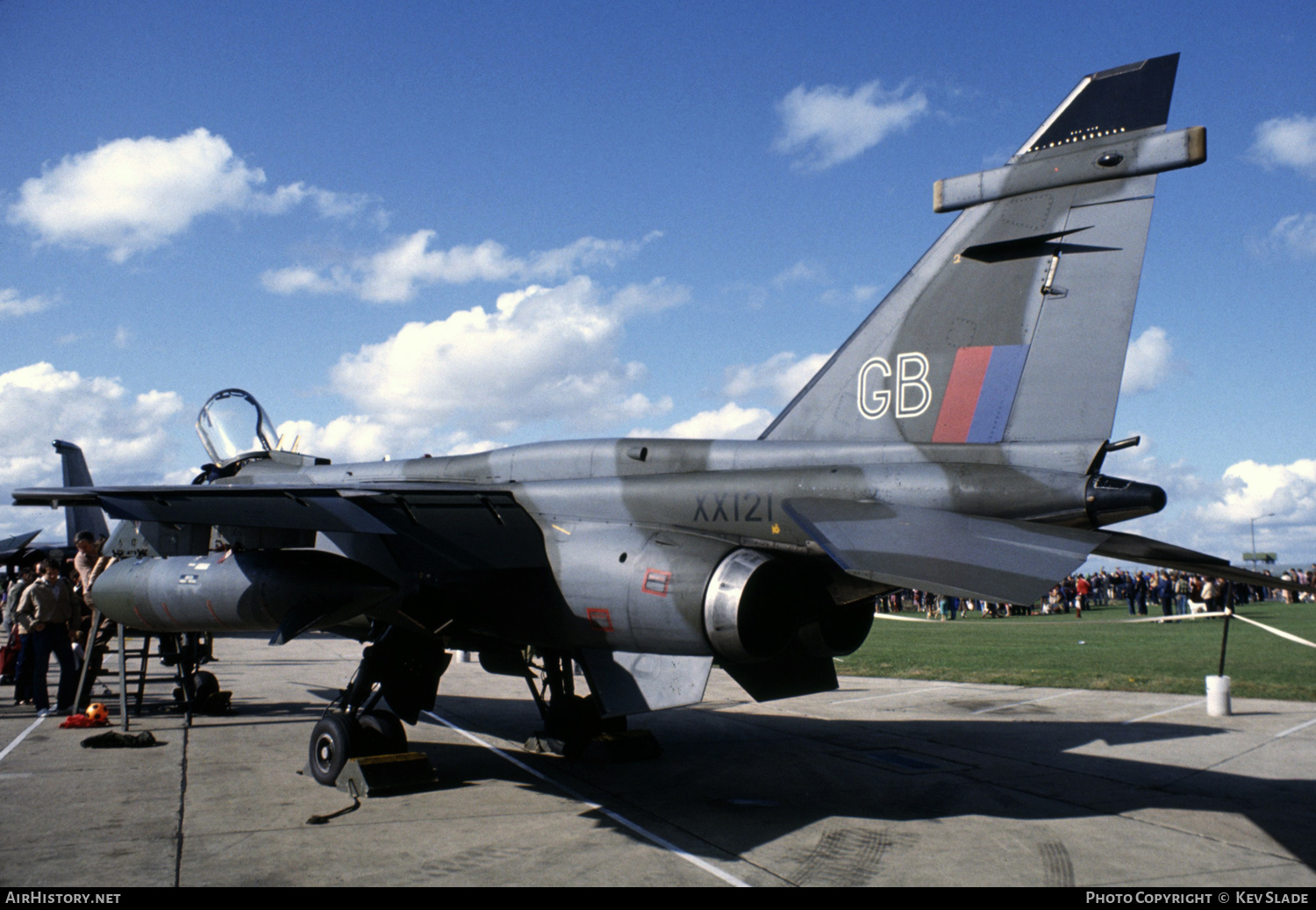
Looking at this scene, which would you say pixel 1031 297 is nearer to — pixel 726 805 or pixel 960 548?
pixel 960 548

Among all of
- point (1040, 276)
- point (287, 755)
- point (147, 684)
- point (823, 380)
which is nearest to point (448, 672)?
point (147, 684)

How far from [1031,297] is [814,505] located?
88.8 inches

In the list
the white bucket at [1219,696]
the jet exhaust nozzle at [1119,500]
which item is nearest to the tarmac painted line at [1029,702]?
the white bucket at [1219,696]

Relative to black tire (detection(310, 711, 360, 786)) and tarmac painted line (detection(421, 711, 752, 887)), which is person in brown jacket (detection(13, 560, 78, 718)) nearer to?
tarmac painted line (detection(421, 711, 752, 887))

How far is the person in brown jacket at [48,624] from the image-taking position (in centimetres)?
1127

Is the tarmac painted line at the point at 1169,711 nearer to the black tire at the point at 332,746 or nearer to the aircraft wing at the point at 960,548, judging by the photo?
the aircraft wing at the point at 960,548

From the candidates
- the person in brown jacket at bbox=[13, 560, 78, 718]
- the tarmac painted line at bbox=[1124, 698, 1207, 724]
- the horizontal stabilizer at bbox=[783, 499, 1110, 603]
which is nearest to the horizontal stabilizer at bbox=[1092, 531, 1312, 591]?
the horizontal stabilizer at bbox=[783, 499, 1110, 603]

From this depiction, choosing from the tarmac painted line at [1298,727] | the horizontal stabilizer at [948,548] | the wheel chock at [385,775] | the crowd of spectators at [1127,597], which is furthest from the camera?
the crowd of spectators at [1127,597]

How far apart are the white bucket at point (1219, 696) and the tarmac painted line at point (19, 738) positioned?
1287 cm

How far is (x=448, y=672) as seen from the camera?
16.4 metres
